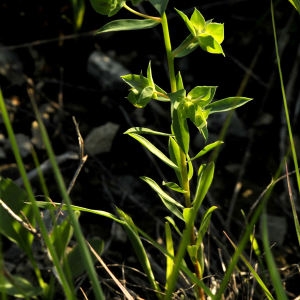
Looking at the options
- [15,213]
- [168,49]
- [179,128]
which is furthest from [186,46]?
[15,213]

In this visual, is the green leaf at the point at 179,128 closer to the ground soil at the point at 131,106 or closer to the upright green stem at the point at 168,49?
the upright green stem at the point at 168,49

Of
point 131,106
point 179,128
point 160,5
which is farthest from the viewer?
point 131,106

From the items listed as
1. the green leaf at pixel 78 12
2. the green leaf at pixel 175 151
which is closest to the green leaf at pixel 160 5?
the green leaf at pixel 175 151

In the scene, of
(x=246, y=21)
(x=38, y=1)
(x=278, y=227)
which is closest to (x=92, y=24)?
(x=38, y=1)

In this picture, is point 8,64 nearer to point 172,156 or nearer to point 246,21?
point 246,21

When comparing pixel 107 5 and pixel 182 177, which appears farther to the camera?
pixel 182 177

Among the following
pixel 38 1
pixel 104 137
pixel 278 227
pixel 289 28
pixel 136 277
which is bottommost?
pixel 278 227

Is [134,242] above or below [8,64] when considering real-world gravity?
below

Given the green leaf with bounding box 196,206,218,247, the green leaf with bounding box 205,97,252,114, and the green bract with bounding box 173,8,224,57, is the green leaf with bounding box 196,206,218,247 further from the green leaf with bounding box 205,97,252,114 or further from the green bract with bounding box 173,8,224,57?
the green bract with bounding box 173,8,224,57

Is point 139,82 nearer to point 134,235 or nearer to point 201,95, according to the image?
point 201,95
